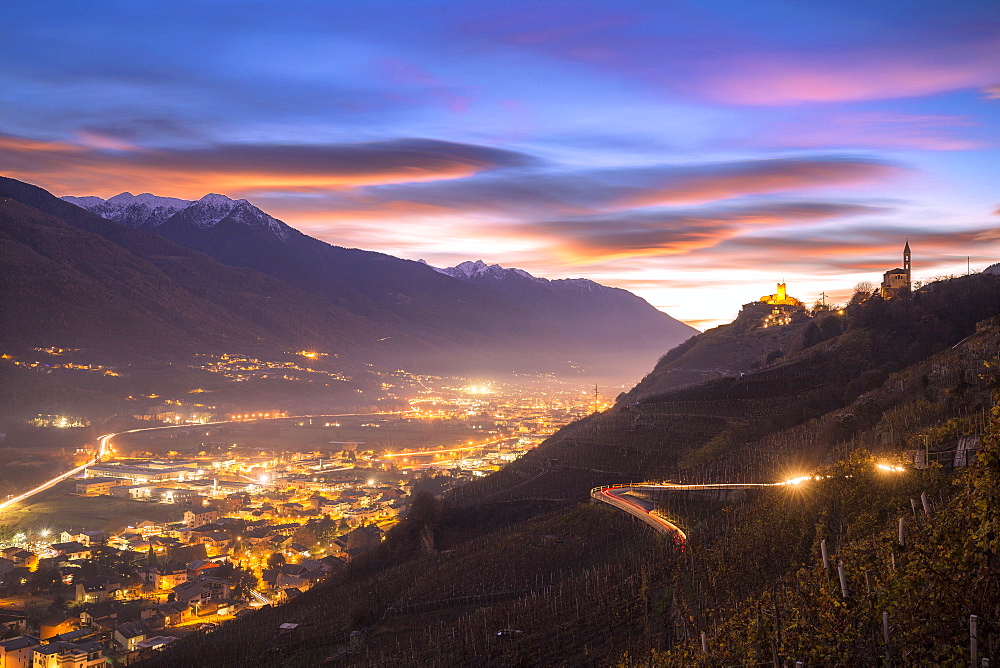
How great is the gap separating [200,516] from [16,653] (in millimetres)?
→ 33294

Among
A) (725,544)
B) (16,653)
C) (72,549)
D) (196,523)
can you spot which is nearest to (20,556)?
(72,549)

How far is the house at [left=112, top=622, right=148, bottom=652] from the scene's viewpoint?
44406 millimetres

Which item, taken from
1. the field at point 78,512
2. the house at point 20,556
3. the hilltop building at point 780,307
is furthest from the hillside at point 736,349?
the house at point 20,556

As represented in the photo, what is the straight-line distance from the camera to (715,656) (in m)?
16.6

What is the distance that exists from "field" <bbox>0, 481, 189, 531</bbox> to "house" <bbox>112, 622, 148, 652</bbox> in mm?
27305

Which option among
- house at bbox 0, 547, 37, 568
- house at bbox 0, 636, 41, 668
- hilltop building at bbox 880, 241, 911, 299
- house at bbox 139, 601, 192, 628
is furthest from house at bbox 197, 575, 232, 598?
hilltop building at bbox 880, 241, 911, 299

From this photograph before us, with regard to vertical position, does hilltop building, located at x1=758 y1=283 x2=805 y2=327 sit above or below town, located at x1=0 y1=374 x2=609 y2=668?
above

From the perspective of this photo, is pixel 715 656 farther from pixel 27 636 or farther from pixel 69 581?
pixel 69 581

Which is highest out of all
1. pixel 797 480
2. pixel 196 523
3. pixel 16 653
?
pixel 797 480

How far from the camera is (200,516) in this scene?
244ft

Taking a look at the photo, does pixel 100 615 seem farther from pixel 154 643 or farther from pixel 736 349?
pixel 736 349

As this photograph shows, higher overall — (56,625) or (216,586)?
(216,586)

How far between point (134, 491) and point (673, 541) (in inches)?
2676

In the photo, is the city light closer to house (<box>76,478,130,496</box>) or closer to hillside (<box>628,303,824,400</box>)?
hillside (<box>628,303,824,400</box>)
